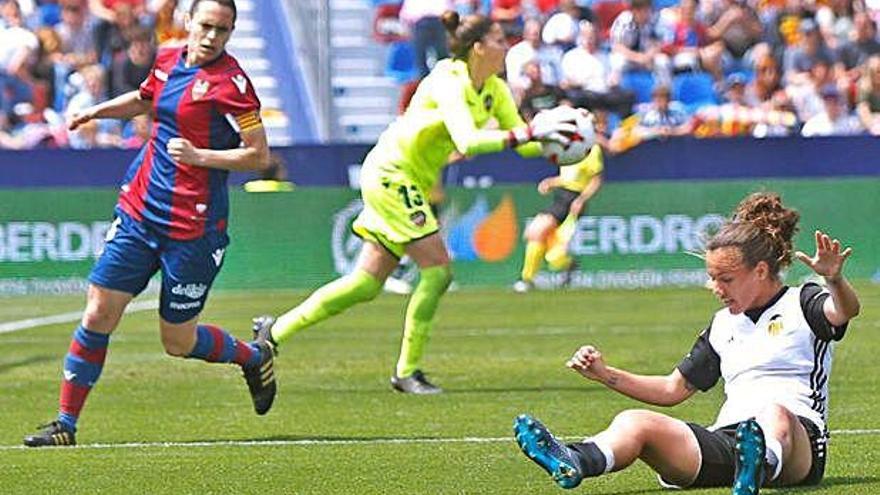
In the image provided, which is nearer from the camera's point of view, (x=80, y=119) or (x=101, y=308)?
(x=101, y=308)

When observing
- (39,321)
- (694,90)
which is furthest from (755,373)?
(694,90)

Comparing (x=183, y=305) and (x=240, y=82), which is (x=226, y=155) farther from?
(x=183, y=305)

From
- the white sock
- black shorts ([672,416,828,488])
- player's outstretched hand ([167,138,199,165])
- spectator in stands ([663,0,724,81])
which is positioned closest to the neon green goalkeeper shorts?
player's outstretched hand ([167,138,199,165])

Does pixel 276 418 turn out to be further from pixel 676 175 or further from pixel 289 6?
pixel 289 6

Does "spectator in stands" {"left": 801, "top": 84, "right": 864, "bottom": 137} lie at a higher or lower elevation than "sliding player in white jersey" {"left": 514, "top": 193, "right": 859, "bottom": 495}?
lower

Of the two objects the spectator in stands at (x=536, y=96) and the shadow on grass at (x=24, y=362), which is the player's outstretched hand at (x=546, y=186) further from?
the shadow on grass at (x=24, y=362)

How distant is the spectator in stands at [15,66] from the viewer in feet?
86.9

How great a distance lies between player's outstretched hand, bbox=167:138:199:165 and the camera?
394 inches

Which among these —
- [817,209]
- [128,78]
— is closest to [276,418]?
[817,209]

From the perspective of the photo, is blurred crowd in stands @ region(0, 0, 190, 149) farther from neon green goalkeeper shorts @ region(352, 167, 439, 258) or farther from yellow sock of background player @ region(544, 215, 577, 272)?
neon green goalkeeper shorts @ region(352, 167, 439, 258)

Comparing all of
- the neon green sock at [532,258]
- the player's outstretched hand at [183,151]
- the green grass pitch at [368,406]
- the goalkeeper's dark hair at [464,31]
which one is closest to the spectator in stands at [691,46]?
the neon green sock at [532,258]

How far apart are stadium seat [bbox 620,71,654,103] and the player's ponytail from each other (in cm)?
1957

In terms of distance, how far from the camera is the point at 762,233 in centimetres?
775

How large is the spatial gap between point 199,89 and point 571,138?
9.26ft
